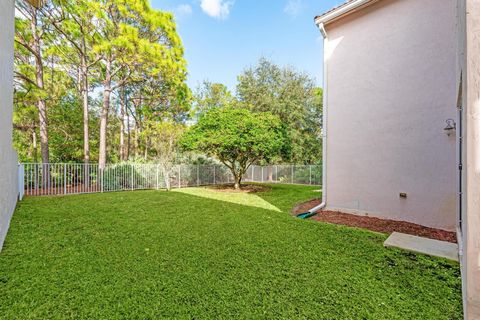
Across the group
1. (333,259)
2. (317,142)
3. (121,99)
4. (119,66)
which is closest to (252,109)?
(317,142)

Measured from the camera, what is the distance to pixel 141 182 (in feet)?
40.2

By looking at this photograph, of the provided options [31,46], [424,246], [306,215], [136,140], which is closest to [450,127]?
[424,246]

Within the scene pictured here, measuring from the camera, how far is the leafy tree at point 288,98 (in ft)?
54.3

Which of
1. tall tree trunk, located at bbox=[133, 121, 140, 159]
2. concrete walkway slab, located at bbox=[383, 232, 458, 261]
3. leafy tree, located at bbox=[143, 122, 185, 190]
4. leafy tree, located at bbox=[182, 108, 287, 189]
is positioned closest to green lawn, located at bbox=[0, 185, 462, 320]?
concrete walkway slab, located at bbox=[383, 232, 458, 261]

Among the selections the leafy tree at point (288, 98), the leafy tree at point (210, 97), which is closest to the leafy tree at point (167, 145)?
the leafy tree at point (288, 98)

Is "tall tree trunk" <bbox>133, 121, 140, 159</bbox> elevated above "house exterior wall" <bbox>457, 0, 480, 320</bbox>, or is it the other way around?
"tall tree trunk" <bbox>133, 121, 140, 159</bbox>

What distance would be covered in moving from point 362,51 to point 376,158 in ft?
10.0

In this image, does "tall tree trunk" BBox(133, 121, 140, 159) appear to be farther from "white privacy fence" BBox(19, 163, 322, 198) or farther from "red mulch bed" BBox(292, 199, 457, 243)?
"red mulch bed" BBox(292, 199, 457, 243)

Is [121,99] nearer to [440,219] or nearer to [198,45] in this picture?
[198,45]

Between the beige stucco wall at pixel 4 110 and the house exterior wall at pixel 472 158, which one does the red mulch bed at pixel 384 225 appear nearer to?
the house exterior wall at pixel 472 158

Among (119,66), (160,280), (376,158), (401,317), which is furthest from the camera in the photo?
(119,66)

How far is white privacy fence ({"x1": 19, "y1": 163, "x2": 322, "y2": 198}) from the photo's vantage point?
9.41 metres

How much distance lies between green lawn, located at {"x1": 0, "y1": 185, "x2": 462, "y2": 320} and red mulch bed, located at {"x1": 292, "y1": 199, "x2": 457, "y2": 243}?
87 centimetres

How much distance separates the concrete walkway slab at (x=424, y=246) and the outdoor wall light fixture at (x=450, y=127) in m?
2.46
